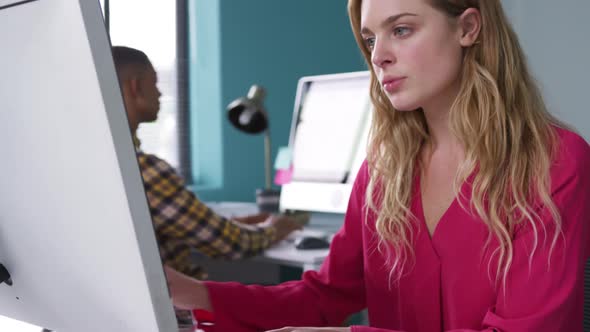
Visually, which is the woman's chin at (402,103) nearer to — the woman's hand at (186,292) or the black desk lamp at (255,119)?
the woman's hand at (186,292)

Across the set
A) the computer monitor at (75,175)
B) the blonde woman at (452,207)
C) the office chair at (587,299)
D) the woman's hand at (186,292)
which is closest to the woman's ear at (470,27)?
the blonde woman at (452,207)

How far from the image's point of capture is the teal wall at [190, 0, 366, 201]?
3.32m

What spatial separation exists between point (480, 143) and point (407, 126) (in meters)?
0.18

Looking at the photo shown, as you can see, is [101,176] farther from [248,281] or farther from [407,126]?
[248,281]

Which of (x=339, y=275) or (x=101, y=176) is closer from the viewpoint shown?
(x=101, y=176)

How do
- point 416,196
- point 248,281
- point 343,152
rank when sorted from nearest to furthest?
point 416,196, point 343,152, point 248,281

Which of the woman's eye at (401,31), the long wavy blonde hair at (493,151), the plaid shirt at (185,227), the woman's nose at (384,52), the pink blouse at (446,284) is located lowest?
the plaid shirt at (185,227)

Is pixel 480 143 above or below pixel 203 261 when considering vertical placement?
above

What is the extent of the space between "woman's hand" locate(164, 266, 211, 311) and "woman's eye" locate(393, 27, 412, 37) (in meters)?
0.51

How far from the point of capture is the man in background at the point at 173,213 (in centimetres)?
170

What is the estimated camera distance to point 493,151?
3.28ft

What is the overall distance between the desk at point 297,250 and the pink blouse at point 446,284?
528 mm

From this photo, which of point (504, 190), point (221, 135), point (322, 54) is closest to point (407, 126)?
point (504, 190)

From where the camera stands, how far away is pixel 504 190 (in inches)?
38.1
